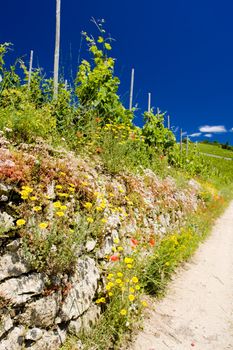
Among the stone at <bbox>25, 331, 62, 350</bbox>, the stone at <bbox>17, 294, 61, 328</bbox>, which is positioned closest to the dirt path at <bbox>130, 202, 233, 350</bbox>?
the stone at <bbox>25, 331, 62, 350</bbox>

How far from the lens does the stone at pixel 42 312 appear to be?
3.06 meters

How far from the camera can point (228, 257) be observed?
23.1ft

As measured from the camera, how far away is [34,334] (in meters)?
3.06

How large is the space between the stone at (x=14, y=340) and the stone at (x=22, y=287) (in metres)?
0.24

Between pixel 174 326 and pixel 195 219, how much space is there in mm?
4804

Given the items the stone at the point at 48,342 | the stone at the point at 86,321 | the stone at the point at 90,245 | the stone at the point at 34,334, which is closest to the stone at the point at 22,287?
the stone at the point at 34,334

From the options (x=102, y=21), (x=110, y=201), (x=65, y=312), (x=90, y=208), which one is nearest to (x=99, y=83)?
(x=102, y=21)

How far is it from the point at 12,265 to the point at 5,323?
1.65 ft

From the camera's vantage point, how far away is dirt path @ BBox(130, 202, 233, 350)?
385 centimetres

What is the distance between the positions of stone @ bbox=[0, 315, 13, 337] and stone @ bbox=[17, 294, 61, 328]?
0.11 metres

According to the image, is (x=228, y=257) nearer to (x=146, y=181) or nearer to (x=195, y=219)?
(x=195, y=219)

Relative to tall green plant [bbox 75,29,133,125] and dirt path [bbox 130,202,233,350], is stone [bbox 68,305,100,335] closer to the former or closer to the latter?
dirt path [bbox 130,202,233,350]

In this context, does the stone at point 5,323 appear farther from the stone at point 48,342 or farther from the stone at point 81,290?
the stone at point 81,290

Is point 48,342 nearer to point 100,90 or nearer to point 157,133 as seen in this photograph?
point 100,90
